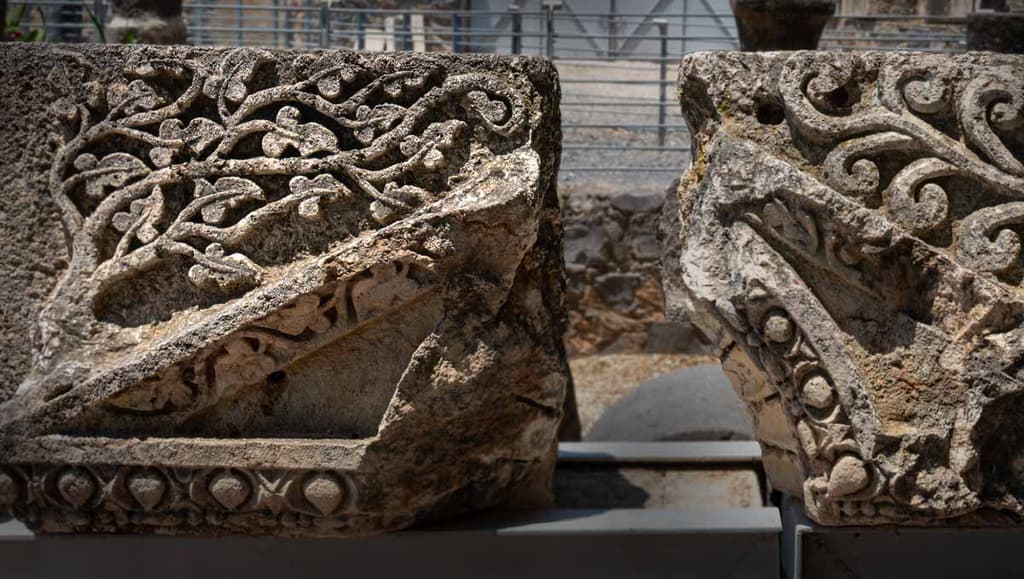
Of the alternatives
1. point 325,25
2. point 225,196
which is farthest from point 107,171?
point 325,25

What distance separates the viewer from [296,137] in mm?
2492

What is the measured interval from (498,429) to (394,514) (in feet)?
0.89

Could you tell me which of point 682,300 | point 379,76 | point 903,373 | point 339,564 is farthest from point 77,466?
point 903,373

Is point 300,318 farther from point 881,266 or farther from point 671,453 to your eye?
point 671,453

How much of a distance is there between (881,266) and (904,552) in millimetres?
572

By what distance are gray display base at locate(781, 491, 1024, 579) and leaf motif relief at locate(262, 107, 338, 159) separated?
121 cm

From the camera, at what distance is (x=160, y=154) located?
2.53m

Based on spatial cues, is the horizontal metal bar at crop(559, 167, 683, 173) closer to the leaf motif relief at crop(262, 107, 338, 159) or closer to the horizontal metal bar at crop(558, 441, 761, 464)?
the horizontal metal bar at crop(558, 441, 761, 464)

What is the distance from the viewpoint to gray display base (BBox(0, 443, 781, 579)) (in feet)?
8.36

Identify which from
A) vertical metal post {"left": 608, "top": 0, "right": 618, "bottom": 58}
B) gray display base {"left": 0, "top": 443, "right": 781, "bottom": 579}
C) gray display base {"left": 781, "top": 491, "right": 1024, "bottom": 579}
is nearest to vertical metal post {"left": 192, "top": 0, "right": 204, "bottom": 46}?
vertical metal post {"left": 608, "top": 0, "right": 618, "bottom": 58}

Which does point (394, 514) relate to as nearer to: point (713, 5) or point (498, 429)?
point (498, 429)

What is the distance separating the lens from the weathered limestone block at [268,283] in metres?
2.44

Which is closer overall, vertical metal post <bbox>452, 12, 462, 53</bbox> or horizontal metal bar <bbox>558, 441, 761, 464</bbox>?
horizontal metal bar <bbox>558, 441, 761, 464</bbox>

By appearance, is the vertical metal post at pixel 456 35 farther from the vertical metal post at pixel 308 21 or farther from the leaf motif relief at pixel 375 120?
the leaf motif relief at pixel 375 120
